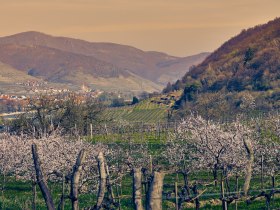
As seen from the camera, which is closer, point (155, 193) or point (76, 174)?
point (155, 193)

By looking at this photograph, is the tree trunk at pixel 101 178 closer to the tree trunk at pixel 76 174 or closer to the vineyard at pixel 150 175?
the vineyard at pixel 150 175

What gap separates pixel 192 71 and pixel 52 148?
13968 centimetres

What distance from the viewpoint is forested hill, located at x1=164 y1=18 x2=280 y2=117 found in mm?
97562

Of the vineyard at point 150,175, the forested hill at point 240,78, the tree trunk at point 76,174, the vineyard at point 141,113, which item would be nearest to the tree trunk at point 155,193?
the vineyard at point 150,175

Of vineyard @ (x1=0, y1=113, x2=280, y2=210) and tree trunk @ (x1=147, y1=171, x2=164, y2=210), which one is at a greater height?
tree trunk @ (x1=147, y1=171, x2=164, y2=210)

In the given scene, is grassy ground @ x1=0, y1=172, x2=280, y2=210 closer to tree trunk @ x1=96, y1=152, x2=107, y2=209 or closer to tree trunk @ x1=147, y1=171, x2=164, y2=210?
tree trunk @ x1=96, y1=152, x2=107, y2=209

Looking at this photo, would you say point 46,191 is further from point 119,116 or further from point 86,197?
point 119,116

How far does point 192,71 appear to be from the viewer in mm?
179500

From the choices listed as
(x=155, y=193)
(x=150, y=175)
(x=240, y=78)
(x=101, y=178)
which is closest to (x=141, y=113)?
(x=240, y=78)

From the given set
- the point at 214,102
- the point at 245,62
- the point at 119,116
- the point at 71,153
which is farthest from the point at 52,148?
the point at 245,62

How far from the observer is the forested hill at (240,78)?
97.6 m

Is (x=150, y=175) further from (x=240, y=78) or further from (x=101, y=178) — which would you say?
(x=240, y=78)

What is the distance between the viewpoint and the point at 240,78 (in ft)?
445

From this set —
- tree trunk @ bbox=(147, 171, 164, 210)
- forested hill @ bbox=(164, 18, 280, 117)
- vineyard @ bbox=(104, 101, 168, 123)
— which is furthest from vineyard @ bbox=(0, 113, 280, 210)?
vineyard @ bbox=(104, 101, 168, 123)
